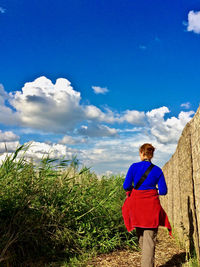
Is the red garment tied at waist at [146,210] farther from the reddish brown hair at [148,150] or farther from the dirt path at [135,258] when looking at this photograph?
the dirt path at [135,258]

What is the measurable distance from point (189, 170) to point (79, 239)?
80.9 inches

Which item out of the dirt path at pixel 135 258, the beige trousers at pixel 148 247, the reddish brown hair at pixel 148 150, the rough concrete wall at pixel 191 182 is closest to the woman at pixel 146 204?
the beige trousers at pixel 148 247

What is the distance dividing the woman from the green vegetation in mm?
1019

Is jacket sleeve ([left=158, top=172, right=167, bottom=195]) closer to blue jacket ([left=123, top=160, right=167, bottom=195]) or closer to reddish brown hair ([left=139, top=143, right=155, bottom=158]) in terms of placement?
blue jacket ([left=123, top=160, right=167, bottom=195])

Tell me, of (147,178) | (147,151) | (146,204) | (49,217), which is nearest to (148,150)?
(147,151)

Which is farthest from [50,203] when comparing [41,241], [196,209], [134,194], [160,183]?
[196,209]

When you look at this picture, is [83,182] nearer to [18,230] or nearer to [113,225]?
[113,225]

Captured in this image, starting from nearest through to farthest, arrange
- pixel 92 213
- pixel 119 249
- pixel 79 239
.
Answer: pixel 79 239, pixel 92 213, pixel 119 249

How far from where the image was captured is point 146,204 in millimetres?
4020

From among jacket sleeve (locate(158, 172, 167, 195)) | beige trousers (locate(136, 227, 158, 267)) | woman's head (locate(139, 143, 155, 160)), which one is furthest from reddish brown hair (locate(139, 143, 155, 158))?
beige trousers (locate(136, 227, 158, 267))

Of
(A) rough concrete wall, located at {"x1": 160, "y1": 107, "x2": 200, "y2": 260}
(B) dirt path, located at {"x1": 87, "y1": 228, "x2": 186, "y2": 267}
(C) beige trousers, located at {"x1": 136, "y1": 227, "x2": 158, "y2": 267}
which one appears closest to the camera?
(C) beige trousers, located at {"x1": 136, "y1": 227, "x2": 158, "y2": 267}

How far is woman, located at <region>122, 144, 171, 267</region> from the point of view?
158 inches

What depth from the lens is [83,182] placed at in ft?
18.7

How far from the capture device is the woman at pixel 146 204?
13.2ft
